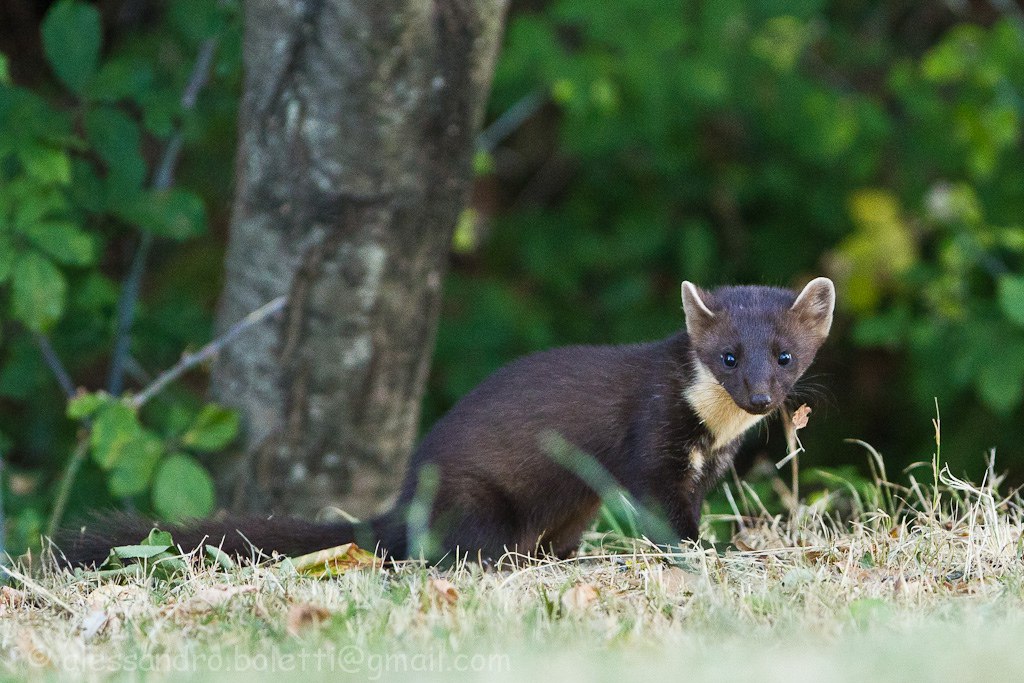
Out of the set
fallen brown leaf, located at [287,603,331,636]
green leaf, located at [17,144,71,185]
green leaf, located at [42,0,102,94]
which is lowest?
fallen brown leaf, located at [287,603,331,636]

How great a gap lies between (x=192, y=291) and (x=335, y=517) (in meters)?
2.95

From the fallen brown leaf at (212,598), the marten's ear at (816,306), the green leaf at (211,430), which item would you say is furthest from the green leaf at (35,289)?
the marten's ear at (816,306)

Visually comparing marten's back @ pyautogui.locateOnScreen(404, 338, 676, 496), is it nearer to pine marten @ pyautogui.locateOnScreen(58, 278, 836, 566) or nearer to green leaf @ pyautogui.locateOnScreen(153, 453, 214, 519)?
pine marten @ pyautogui.locateOnScreen(58, 278, 836, 566)

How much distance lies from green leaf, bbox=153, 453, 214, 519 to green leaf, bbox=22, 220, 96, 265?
2.94 ft

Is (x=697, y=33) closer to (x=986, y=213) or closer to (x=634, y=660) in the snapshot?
(x=986, y=213)

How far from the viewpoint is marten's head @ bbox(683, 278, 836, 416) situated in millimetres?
4305

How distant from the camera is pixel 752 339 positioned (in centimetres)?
438

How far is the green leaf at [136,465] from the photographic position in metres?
5.29

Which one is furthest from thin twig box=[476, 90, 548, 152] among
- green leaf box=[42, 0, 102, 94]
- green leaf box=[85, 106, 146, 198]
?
green leaf box=[42, 0, 102, 94]

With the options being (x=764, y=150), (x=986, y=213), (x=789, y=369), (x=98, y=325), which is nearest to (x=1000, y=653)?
(x=789, y=369)

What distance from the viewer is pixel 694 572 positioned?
12.5 feet

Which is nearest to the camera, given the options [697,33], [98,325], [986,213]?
[98,325]

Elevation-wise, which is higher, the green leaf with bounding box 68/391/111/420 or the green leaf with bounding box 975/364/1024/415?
the green leaf with bounding box 68/391/111/420

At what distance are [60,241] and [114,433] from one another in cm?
79
